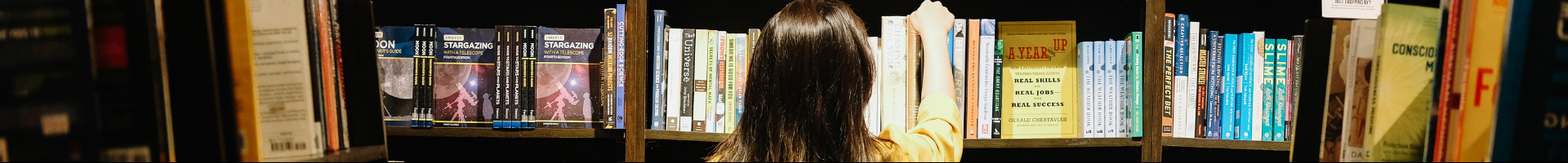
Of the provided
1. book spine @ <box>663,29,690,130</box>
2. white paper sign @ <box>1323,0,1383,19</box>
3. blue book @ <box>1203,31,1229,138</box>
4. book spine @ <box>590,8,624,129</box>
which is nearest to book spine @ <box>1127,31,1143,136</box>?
blue book @ <box>1203,31,1229,138</box>

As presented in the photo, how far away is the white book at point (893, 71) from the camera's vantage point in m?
1.06

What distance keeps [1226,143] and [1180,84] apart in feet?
0.41

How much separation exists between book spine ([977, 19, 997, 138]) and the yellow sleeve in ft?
0.70

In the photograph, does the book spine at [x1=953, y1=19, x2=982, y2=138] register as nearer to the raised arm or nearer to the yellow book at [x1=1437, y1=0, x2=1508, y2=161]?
the raised arm

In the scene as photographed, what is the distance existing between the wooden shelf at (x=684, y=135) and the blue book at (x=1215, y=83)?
30.2 inches

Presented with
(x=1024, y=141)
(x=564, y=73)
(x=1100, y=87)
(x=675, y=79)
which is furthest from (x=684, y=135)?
(x=1100, y=87)

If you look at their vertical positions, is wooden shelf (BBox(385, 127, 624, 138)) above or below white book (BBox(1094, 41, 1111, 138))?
below

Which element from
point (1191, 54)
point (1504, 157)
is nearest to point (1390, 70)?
point (1504, 157)

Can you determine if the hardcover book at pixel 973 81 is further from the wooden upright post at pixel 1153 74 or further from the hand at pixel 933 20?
the wooden upright post at pixel 1153 74

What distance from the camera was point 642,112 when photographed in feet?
3.56

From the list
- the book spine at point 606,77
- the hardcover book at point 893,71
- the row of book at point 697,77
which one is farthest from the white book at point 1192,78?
the book spine at point 606,77

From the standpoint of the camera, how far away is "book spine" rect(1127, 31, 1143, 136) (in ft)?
3.44

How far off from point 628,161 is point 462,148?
1.89 feet

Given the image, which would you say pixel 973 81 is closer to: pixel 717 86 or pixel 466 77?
pixel 717 86
